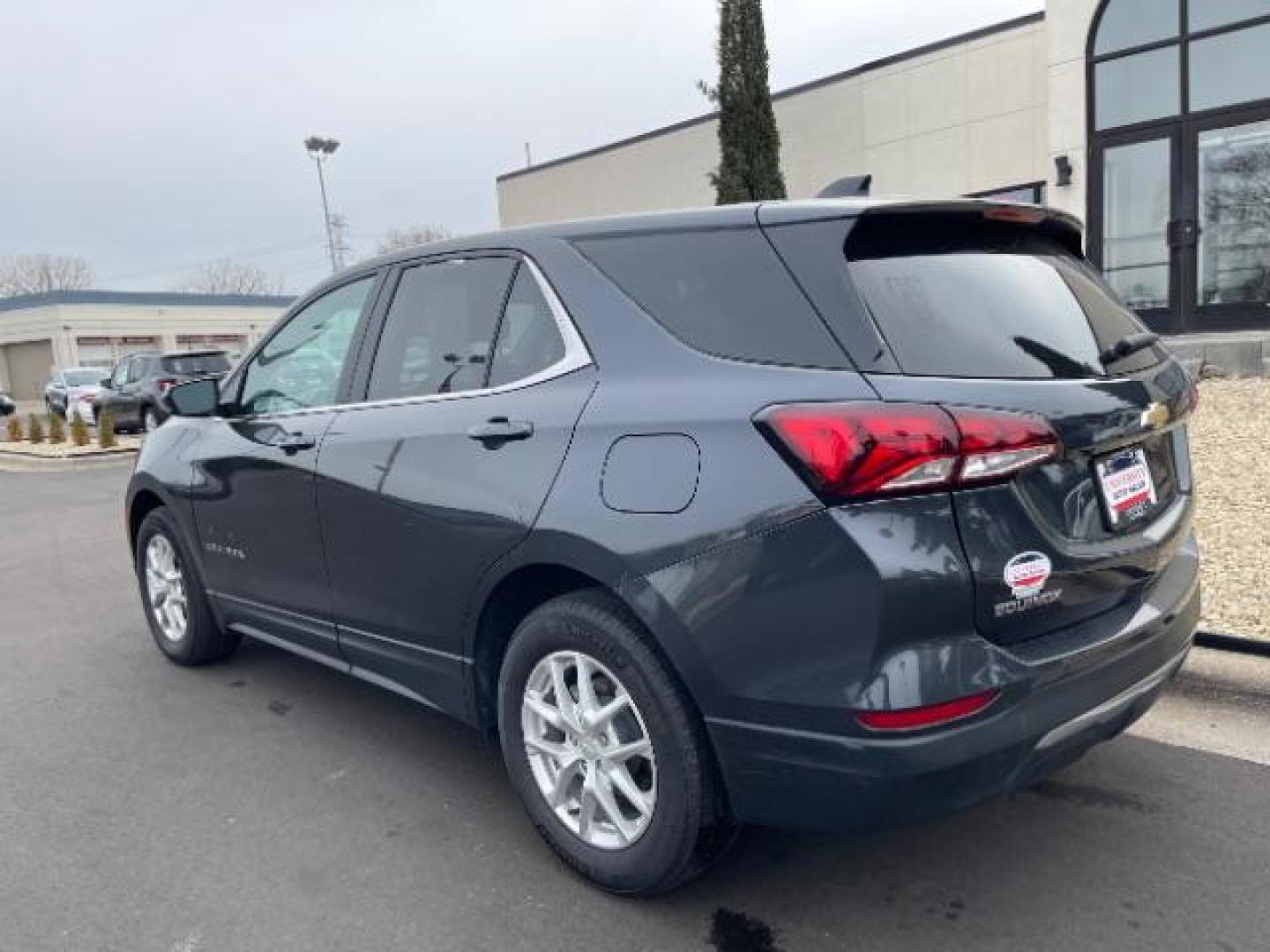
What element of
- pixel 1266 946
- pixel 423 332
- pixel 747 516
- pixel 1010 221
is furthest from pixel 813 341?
pixel 1266 946

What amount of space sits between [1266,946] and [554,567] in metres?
1.95

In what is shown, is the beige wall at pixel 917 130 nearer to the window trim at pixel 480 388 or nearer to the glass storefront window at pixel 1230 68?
the glass storefront window at pixel 1230 68

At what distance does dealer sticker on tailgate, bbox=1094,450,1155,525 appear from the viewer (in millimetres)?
2408

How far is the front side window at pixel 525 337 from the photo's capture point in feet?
9.41

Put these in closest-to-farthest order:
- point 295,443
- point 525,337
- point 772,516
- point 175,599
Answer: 1. point 772,516
2. point 525,337
3. point 295,443
4. point 175,599

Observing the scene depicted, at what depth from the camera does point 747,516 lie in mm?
2262

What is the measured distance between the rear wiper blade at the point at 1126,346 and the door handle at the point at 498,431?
60.3 inches

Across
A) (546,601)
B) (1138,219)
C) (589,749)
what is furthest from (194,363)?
(589,749)

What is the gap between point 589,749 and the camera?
271 centimetres

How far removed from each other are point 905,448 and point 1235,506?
4.64 metres

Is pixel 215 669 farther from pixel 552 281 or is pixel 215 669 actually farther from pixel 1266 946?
pixel 1266 946

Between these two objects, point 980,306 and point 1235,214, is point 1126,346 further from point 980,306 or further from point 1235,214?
point 1235,214

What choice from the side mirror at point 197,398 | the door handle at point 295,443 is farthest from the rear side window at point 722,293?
the side mirror at point 197,398

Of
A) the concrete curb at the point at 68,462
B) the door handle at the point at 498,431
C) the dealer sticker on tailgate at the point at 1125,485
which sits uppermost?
the door handle at the point at 498,431
